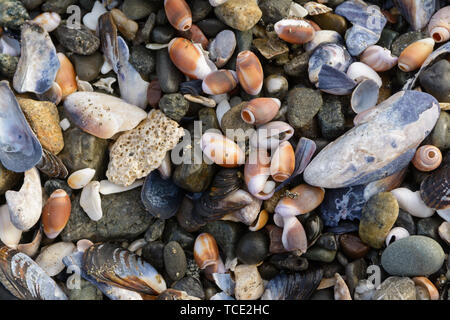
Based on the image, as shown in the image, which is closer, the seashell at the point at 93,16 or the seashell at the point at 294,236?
the seashell at the point at 294,236

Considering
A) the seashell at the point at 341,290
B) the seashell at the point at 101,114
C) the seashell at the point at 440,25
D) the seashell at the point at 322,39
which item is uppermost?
the seashell at the point at 440,25

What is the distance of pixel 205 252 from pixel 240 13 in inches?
43.0

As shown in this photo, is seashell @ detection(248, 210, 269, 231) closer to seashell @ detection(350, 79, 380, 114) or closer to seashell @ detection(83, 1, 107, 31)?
seashell @ detection(350, 79, 380, 114)

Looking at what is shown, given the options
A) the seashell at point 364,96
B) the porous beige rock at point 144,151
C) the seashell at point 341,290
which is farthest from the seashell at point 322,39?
the seashell at point 341,290

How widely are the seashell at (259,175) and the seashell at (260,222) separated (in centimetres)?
9

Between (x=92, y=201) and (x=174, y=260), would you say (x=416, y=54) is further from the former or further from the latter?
(x=92, y=201)

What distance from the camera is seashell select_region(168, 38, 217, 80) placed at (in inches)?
88.0

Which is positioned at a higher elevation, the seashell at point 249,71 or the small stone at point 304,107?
the seashell at point 249,71

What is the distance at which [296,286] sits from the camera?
7.02ft

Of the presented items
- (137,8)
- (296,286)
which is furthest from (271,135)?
(137,8)

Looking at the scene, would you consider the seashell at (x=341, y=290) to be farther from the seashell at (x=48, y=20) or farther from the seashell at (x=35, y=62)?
the seashell at (x=48, y=20)

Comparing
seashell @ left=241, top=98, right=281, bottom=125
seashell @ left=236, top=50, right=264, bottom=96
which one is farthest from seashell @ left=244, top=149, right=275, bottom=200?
seashell @ left=236, top=50, right=264, bottom=96

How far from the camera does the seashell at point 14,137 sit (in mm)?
2131
